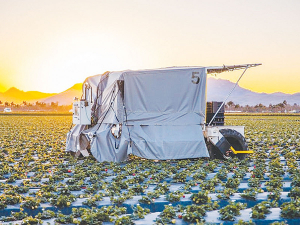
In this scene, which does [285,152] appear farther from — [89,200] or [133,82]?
[89,200]

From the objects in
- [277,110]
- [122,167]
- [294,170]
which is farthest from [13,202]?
[277,110]

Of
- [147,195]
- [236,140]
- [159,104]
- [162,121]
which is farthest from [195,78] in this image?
[147,195]

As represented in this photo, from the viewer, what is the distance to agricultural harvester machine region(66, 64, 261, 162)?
14578 mm

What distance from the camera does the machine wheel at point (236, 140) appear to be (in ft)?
48.4

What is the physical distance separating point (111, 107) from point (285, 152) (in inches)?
347

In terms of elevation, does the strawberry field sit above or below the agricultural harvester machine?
below

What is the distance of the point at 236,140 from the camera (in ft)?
49.7

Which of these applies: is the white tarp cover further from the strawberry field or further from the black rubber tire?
the strawberry field

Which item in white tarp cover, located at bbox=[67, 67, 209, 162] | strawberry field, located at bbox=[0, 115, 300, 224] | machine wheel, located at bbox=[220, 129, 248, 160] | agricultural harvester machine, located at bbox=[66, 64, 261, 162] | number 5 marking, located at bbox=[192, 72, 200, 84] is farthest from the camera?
number 5 marking, located at bbox=[192, 72, 200, 84]

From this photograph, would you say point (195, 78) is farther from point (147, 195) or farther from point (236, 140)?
point (147, 195)

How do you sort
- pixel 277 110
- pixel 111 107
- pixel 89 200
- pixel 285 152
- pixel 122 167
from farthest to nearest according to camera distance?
1. pixel 277 110
2. pixel 285 152
3. pixel 111 107
4. pixel 122 167
5. pixel 89 200

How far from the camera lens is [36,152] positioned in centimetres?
1809

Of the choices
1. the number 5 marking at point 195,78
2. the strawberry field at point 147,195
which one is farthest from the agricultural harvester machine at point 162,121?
the strawberry field at point 147,195

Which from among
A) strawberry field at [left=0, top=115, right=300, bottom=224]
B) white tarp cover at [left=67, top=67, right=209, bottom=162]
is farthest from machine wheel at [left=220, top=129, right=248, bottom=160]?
white tarp cover at [left=67, top=67, right=209, bottom=162]
